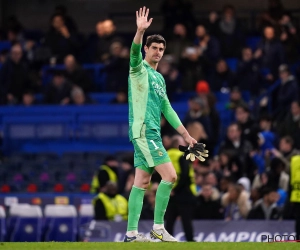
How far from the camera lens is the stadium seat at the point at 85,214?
1908 cm

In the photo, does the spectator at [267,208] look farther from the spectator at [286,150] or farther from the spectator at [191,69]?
the spectator at [191,69]

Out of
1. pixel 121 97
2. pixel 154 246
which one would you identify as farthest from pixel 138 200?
pixel 121 97

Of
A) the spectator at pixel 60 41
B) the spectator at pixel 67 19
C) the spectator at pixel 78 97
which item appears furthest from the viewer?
the spectator at pixel 67 19

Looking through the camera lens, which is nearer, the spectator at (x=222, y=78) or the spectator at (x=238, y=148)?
the spectator at (x=238, y=148)

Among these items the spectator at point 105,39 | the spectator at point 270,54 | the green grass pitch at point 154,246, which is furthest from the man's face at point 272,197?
the spectator at point 105,39

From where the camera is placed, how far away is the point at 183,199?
1616 centimetres

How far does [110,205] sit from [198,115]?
2.72 metres

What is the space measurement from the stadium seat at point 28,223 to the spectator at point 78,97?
3.35 m

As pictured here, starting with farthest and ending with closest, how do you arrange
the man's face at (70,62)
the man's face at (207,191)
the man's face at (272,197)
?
the man's face at (70,62)
the man's face at (207,191)
the man's face at (272,197)

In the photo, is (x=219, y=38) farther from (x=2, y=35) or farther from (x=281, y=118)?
(x=2, y=35)

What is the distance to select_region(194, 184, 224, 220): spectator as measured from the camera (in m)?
17.8

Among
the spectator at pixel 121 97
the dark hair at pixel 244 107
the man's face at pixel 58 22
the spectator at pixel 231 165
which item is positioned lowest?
the spectator at pixel 231 165

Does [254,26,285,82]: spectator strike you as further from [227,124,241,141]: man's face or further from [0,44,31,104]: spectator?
[0,44,31,104]: spectator

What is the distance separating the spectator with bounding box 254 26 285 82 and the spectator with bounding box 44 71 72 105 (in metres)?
4.14
